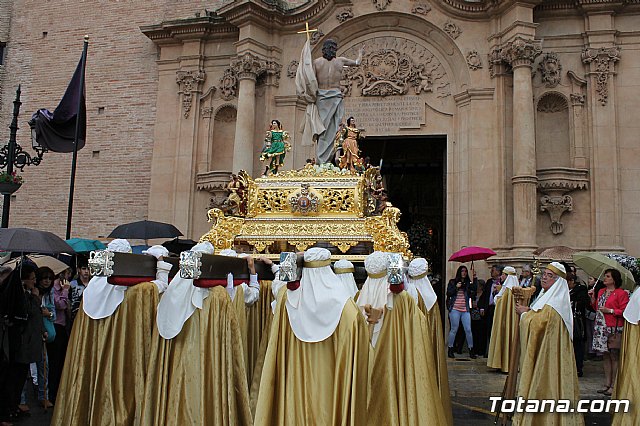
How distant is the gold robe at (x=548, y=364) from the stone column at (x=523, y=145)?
25.2 ft

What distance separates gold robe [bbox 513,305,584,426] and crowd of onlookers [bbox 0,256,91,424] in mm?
4988

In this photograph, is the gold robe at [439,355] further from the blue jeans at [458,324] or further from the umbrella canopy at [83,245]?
the umbrella canopy at [83,245]

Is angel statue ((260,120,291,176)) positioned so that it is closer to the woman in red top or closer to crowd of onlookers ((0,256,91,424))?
crowd of onlookers ((0,256,91,424))

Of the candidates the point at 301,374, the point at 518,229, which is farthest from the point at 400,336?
the point at 518,229

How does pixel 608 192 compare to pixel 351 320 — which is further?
pixel 608 192

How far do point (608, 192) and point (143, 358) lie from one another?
11.1m

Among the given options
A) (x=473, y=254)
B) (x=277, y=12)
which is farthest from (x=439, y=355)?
(x=277, y=12)

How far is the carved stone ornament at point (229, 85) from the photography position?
15.8m

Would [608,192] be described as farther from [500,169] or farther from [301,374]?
[301,374]

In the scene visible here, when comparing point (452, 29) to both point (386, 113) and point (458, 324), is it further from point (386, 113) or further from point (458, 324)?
point (458, 324)

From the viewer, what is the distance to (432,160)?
746 inches

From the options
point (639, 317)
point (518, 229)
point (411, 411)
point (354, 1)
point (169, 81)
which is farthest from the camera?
point (169, 81)

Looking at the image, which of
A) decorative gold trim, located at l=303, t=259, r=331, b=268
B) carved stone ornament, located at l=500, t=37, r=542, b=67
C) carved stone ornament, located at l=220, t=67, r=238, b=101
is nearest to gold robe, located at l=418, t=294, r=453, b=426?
decorative gold trim, located at l=303, t=259, r=331, b=268

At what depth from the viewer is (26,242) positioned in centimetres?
653
